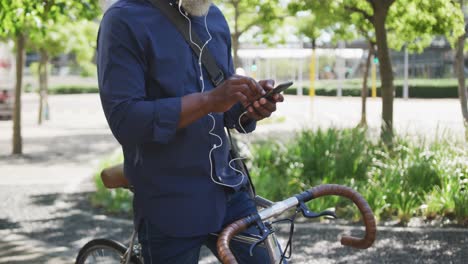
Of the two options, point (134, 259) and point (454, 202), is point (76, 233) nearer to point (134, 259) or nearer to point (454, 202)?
point (454, 202)

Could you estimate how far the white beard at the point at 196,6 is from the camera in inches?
89.3

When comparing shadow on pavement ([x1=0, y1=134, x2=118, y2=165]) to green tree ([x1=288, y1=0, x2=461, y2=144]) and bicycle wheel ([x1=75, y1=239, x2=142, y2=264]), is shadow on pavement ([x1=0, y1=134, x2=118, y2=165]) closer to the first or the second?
green tree ([x1=288, y1=0, x2=461, y2=144])

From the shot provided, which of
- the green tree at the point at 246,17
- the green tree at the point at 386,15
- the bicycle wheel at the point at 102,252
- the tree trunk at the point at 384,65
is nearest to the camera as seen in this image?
the bicycle wheel at the point at 102,252

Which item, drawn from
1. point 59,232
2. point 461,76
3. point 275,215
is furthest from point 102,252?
point 461,76

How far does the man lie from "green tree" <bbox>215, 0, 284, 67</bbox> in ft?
37.7

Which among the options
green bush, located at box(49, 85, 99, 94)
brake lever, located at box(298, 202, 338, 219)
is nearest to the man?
brake lever, located at box(298, 202, 338, 219)

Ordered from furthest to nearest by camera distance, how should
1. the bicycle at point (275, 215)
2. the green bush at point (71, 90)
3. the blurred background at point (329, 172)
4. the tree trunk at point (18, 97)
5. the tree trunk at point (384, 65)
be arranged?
the green bush at point (71, 90), the tree trunk at point (18, 97), the tree trunk at point (384, 65), the blurred background at point (329, 172), the bicycle at point (275, 215)

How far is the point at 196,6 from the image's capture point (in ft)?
7.48

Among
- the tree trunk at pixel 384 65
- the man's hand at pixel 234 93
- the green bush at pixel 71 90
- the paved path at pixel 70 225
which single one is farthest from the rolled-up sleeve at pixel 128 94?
the green bush at pixel 71 90

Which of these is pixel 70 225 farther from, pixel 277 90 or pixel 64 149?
pixel 64 149

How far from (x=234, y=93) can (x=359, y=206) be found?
0.57 meters

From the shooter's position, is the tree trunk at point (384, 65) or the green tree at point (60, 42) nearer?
the tree trunk at point (384, 65)

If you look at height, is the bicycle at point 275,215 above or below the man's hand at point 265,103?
below

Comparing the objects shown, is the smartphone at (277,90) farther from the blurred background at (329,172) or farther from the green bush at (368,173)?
the green bush at (368,173)
